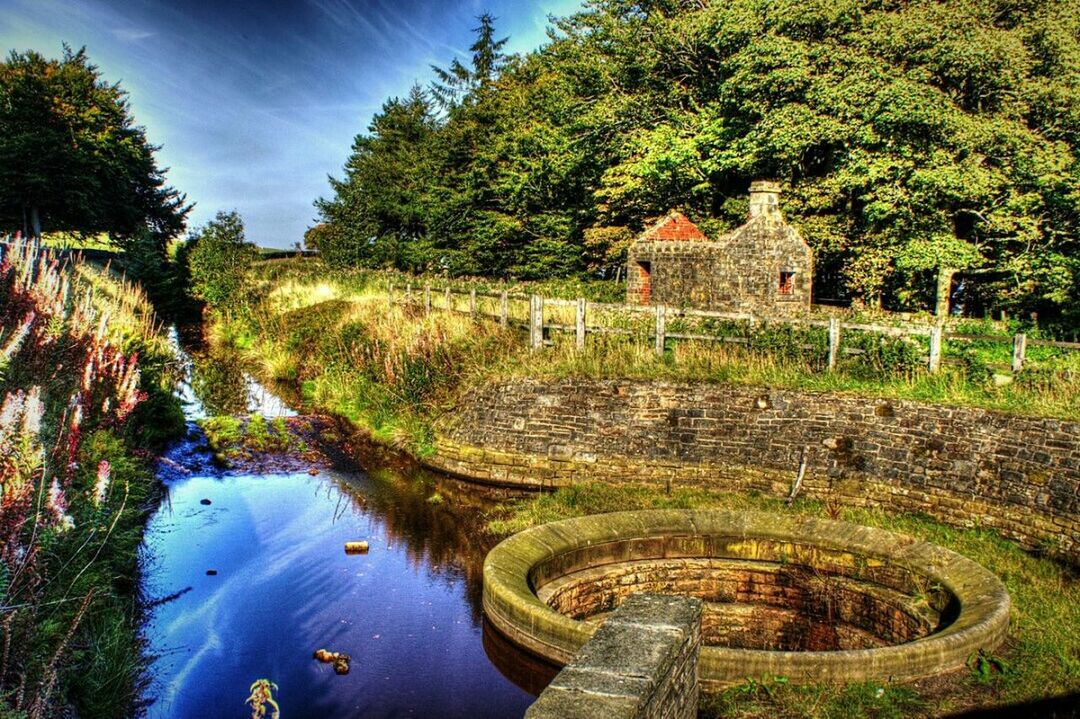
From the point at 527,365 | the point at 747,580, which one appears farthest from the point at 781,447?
the point at 527,365

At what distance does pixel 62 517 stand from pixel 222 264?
33469 millimetres

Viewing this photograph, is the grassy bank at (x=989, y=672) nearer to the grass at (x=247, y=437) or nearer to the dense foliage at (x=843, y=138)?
the grass at (x=247, y=437)

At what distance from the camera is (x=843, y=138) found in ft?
71.3

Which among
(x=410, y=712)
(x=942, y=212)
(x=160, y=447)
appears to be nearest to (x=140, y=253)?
(x=160, y=447)

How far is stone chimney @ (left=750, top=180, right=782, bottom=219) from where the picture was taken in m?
20.7

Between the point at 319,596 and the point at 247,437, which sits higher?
the point at 247,437

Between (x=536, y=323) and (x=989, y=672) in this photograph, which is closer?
(x=989, y=672)

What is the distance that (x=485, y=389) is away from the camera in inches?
594

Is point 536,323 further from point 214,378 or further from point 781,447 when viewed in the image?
point 214,378

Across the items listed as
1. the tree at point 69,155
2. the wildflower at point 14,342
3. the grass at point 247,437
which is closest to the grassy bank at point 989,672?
the wildflower at point 14,342

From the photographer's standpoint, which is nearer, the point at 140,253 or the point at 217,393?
the point at 217,393

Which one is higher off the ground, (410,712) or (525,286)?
(525,286)

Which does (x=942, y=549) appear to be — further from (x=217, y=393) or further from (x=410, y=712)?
(x=217, y=393)

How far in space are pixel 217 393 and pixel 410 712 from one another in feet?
50.7
